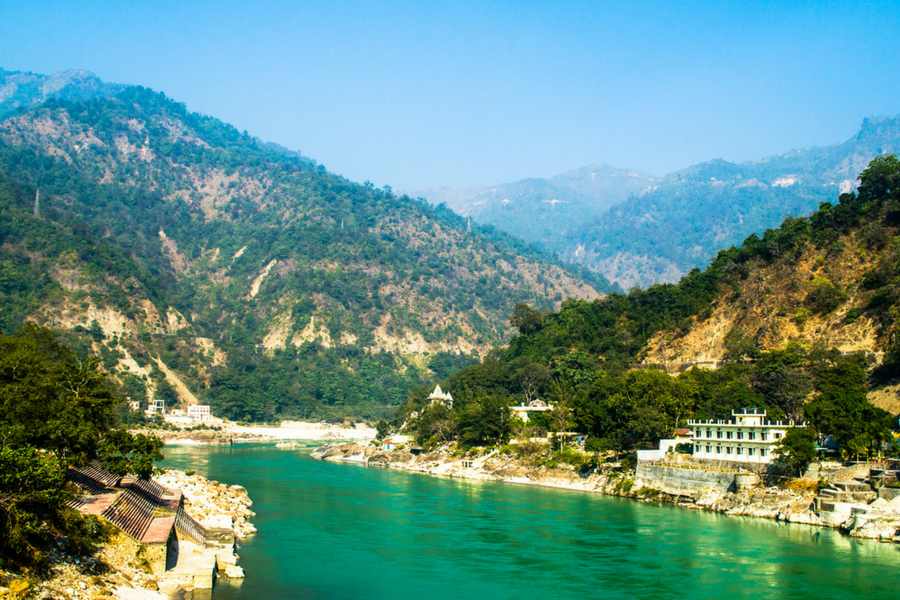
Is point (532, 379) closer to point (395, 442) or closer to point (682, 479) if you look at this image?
point (395, 442)

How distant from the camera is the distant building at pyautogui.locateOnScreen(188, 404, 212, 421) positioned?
133 meters

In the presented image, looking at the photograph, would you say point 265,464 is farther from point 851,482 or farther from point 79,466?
point 851,482

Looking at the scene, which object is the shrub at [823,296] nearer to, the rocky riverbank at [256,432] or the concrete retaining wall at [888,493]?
the concrete retaining wall at [888,493]

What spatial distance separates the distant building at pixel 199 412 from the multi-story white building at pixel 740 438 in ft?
324

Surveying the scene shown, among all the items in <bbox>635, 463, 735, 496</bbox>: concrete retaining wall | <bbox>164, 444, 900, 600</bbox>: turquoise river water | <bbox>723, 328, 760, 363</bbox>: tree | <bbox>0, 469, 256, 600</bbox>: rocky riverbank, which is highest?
<bbox>723, 328, 760, 363</bbox>: tree

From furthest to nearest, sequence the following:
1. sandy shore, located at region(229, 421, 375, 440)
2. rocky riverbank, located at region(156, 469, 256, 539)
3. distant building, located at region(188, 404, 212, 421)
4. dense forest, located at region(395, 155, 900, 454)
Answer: sandy shore, located at region(229, 421, 375, 440) < distant building, located at region(188, 404, 212, 421) < dense forest, located at region(395, 155, 900, 454) < rocky riverbank, located at region(156, 469, 256, 539)

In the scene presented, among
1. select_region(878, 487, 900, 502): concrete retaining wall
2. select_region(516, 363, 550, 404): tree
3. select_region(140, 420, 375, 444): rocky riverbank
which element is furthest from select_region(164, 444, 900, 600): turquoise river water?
select_region(140, 420, 375, 444): rocky riverbank

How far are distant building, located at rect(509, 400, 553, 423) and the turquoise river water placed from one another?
22728mm

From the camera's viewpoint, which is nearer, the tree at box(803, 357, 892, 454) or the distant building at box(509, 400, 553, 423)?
the tree at box(803, 357, 892, 454)

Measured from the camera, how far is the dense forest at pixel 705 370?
2389 inches

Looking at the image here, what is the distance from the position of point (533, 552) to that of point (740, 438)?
23.4 meters

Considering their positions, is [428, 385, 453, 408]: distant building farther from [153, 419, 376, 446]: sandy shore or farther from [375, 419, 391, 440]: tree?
[153, 419, 376, 446]: sandy shore

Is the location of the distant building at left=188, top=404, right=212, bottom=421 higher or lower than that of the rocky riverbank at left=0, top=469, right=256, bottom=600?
lower

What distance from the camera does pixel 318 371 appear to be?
17300 centimetres
